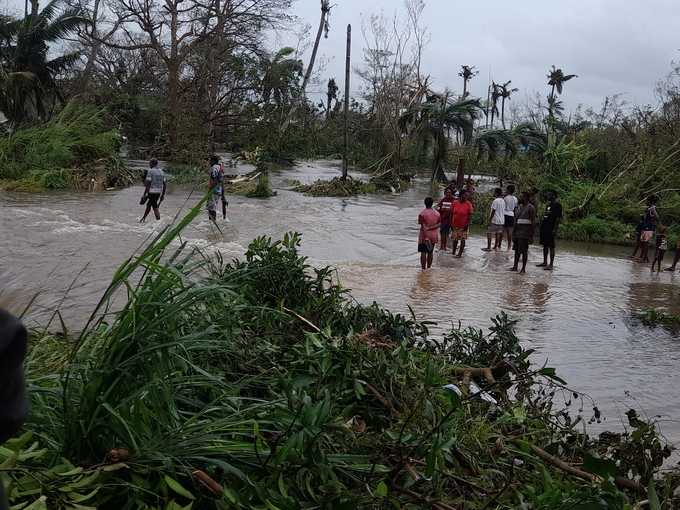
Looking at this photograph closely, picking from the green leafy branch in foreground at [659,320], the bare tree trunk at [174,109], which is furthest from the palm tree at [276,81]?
the green leafy branch in foreground at [659,320]

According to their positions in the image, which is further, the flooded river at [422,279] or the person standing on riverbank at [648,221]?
the person standing on riverbank at [648,221]

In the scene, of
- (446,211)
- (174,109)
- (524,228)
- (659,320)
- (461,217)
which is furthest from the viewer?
(174,109)

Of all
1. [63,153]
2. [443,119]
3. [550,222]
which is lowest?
[550,222]

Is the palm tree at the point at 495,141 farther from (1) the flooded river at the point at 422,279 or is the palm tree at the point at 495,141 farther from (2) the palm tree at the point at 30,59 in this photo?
(2) the palm tree at the point at 30,59

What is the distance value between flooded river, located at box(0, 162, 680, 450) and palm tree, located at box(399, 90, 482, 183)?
23.5 feet

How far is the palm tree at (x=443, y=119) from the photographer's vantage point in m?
24.8

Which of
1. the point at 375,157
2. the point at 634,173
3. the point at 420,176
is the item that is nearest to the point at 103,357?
the point at 634,173

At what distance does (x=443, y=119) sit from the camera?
2484cm

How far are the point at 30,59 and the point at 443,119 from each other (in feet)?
52.5

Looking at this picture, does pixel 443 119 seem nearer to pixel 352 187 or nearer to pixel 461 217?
pixel 352 187

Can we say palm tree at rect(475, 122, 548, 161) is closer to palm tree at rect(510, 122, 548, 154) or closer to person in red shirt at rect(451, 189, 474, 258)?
palm tree at rect(510, 122, 548, 154)

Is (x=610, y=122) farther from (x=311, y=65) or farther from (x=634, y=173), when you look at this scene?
(x=311, y=65)

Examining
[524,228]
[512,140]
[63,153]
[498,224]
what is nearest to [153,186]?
[498,224]

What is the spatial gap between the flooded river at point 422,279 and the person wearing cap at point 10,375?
2083 millimetres
